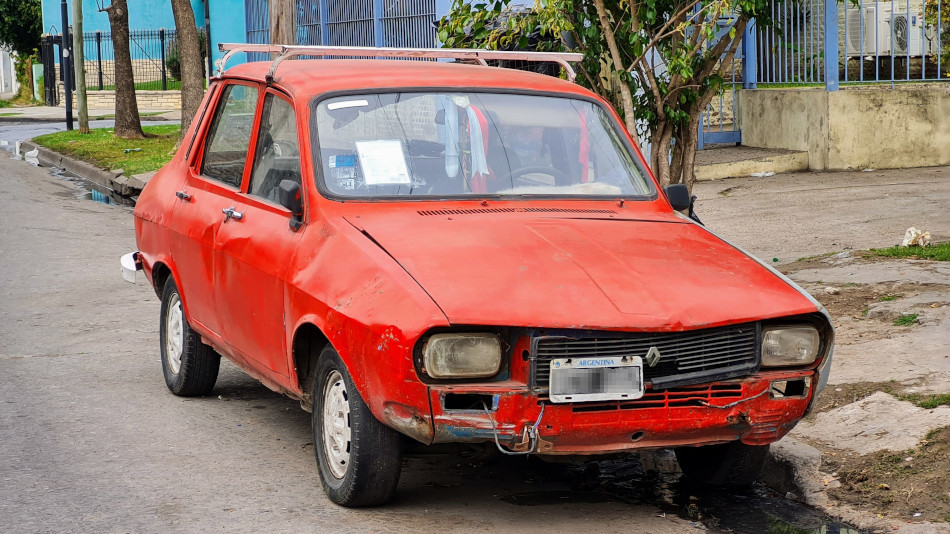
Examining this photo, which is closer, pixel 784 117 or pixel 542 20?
pixel 542 20

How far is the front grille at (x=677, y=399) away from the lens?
4238mm

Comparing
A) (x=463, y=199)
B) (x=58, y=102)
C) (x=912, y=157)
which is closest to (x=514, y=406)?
(x=463, y=199)

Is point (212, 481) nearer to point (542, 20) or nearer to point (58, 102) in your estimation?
point (542, 20)

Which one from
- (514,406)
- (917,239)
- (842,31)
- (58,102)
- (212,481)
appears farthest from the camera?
(58,102)

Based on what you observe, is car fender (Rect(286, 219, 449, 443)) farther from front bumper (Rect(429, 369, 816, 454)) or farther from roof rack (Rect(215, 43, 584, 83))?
roof rack (Rect(215, 43, 584, 83))

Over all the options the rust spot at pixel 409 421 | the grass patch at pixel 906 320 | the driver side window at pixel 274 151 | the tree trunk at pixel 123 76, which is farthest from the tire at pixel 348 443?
the tree trunk at pixel 123 76

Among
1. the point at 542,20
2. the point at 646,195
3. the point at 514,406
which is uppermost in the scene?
the point at 542,20

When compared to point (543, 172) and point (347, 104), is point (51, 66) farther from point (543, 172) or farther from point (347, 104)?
point (543, 172)

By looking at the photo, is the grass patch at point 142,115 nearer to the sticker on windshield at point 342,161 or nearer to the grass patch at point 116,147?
the grass patch at point 116,147

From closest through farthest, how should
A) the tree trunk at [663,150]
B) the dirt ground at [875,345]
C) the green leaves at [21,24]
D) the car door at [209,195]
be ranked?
the dirt ground at [875,345] < the car door at [209,195] < the tree trunk at [663,150] < the green leaves at [21,24]

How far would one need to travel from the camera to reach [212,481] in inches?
203

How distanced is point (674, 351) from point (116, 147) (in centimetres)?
1984

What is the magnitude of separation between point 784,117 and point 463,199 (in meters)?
10.8

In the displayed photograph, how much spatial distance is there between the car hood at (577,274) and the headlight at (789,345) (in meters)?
0.10
